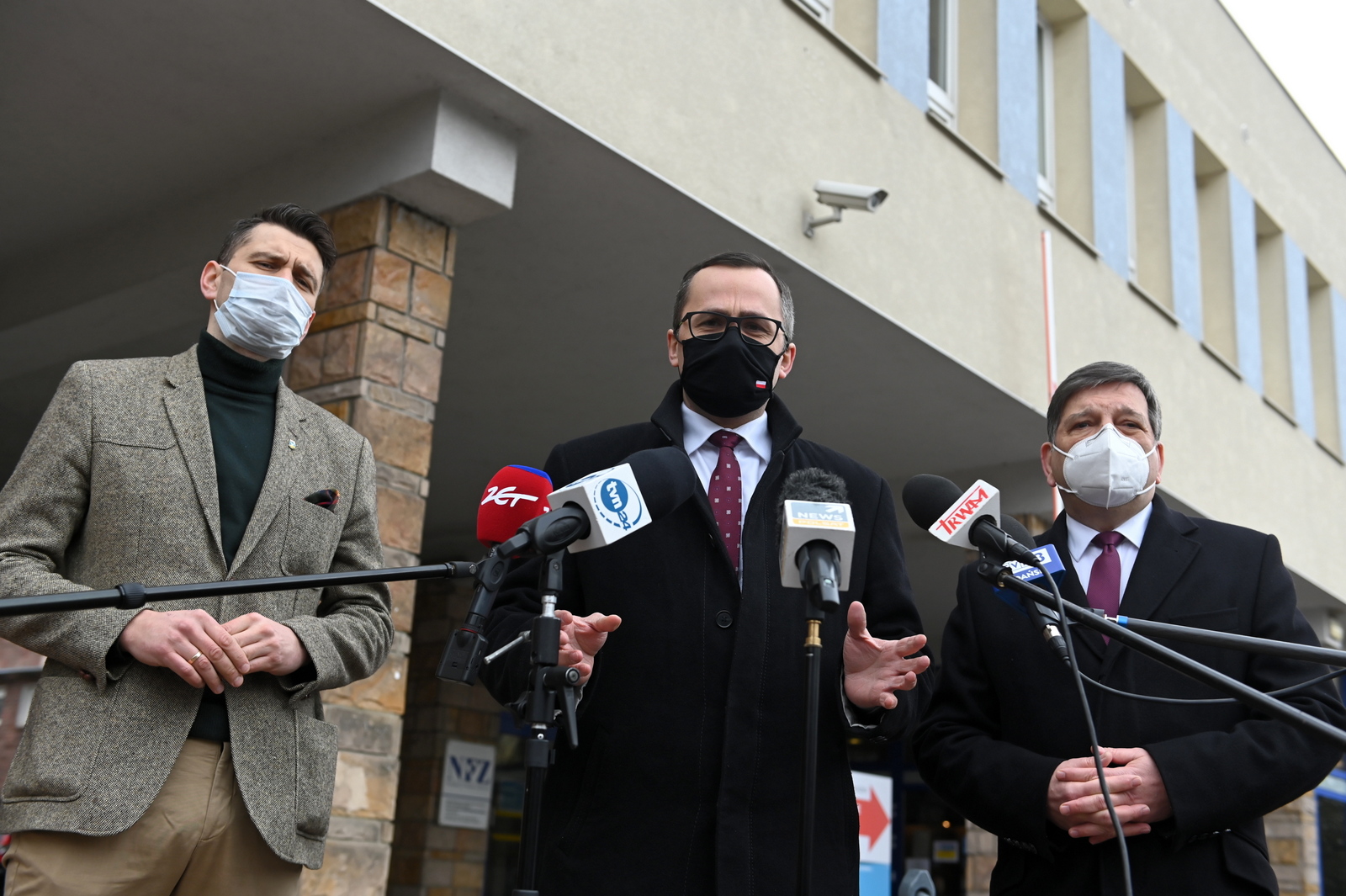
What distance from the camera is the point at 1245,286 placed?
12953mm

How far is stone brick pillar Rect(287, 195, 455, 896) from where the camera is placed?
4922 millimetres

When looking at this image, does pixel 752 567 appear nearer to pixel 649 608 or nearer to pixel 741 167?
pixel 649 608

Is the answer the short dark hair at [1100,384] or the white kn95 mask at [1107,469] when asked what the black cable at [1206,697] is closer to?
the white kn95 mask at [1107,469]

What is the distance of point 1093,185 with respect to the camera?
408 inches

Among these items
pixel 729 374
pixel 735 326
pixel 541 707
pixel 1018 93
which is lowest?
pixel 541 707

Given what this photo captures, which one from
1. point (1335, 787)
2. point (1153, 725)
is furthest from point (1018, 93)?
point (1335, 787)

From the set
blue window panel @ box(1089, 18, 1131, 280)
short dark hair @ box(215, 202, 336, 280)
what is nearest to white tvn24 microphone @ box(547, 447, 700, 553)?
short dark hair @ box(215, 202, 336, 280)

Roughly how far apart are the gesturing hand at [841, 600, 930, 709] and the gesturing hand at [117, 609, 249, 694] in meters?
1.30

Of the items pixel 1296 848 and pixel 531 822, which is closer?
pixel 531 822

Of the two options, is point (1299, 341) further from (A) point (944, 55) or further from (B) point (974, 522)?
(B) point (974, 522)

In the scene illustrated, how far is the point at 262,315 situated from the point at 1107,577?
228 centimetres

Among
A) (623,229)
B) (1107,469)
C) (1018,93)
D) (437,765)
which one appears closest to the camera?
(1107,469)

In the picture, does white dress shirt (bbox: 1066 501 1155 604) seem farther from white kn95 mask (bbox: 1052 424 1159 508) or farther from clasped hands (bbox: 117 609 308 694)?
clasped hands (bbox: 117 609 308 694)

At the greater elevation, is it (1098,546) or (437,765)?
(1098,546)
